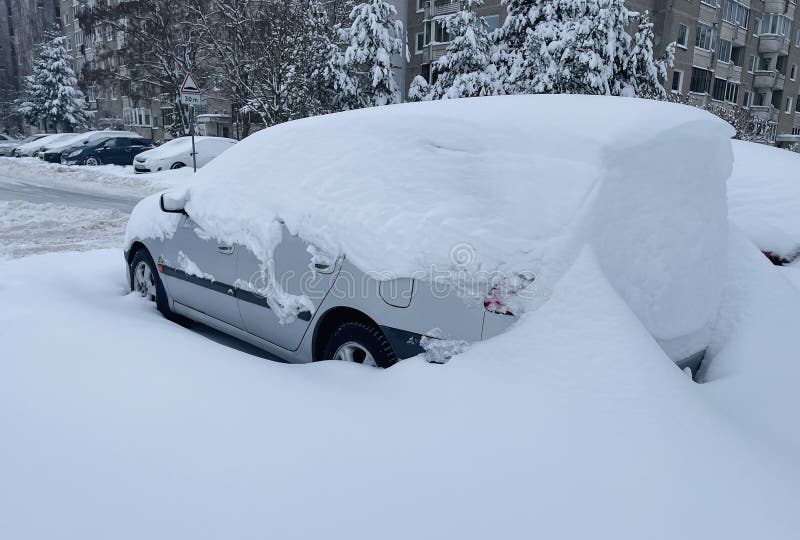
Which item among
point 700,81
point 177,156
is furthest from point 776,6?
point 177,156

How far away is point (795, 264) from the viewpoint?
425cm

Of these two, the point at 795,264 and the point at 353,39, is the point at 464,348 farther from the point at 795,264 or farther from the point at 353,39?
the point at 353,39

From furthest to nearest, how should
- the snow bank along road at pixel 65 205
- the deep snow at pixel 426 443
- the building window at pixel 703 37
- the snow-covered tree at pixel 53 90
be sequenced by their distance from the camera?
the snow-covered tree at pixel 53 90 → the building window at pixel 703 37 → the snow bank along road at pixel 65 205 → the deep snow at pixel 426 443

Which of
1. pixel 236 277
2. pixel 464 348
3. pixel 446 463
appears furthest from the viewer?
pixel 236 277

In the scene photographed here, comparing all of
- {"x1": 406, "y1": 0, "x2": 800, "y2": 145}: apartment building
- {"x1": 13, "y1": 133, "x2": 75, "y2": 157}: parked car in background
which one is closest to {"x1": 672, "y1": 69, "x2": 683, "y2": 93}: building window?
{"x1": 406, "y1": 0, "x2": 800, "y2": 145}: apartment building

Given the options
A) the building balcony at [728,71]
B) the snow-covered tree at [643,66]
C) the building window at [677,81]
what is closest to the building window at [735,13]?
the building balcony at [728,71]

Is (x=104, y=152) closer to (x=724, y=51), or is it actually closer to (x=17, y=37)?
(x=724, y=51)

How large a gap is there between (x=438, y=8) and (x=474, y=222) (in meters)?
33.4

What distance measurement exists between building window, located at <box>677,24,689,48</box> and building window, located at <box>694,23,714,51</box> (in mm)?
1059

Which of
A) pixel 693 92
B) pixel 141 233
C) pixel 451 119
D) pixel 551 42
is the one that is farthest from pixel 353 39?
→ pixel 693 92

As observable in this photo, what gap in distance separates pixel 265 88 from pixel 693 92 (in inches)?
1116

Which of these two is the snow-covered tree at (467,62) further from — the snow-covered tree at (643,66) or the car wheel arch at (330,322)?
the car wheel arch at (330,322)

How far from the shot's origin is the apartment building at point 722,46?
3195cm

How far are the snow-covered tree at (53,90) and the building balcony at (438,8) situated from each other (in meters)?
26.2
